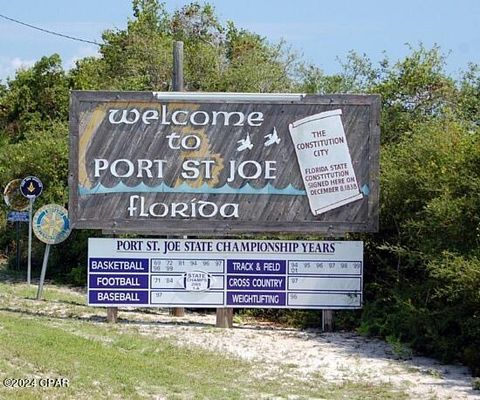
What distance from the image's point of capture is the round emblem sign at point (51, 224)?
18016mm

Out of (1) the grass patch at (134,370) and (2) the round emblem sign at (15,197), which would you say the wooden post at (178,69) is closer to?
(1) the grass patch at (134,370)

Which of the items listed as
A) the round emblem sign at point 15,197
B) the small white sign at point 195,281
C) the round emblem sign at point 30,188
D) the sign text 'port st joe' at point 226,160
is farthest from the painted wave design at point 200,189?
the round emblem sign at point 15,197

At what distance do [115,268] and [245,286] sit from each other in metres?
2.22

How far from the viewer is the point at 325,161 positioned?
15.4 meters

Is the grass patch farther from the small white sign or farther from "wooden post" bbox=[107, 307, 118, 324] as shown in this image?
the small white sign

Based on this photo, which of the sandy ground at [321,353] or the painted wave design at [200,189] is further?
the painted wave design at [200,189]

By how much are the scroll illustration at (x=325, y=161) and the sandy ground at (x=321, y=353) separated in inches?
88.5

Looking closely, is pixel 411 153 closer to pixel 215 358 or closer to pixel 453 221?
pixel 453 221

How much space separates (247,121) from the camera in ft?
50.8

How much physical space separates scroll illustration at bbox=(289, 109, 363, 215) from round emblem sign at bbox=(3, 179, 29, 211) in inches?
407

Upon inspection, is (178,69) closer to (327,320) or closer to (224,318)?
(224,318)

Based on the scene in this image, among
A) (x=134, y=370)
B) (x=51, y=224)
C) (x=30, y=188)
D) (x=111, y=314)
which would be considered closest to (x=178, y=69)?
(x=51, y=224)

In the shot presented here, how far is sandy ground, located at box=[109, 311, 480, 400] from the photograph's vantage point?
38.5 ft

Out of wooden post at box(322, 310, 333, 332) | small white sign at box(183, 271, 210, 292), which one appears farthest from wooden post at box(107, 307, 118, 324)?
wooden post at box(322, 310, 333, 332)
